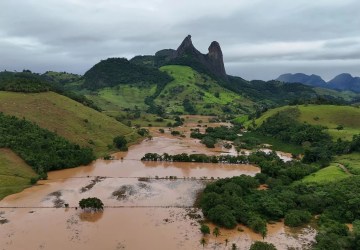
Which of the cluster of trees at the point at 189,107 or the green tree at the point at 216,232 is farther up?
the cluster of trees at the point at 189,107

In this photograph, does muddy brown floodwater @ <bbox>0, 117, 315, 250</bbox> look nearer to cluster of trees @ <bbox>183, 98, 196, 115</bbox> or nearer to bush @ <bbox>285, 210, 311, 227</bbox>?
bush @ <bbox>285, 210, 311, 227</bbox>

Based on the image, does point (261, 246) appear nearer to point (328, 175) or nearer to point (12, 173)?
point (328, 175)

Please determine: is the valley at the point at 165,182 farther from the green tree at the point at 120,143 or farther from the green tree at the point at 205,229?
the green tree at the point at 120,143

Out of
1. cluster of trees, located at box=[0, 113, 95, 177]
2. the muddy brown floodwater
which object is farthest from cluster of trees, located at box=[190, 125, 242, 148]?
cluster of trees, located at box=[0, 113, 95, 177]

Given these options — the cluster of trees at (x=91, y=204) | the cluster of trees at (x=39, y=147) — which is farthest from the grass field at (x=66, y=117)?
the cluster of trees at (x=91, y=204)

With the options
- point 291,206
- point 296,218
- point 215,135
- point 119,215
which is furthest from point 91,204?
point 215,135

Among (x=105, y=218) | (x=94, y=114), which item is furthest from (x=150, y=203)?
(x=94, y=114)
